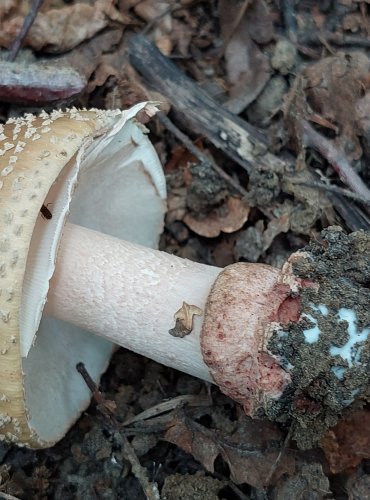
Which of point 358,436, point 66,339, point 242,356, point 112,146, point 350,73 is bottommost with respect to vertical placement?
point 66,339

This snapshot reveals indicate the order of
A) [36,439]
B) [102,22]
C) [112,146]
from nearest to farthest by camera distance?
1. [36,439]
2. [112,146]
3. [102,22]

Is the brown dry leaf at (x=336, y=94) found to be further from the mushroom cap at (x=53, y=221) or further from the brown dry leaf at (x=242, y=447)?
the brown dry leaf at (x=242, y=447)

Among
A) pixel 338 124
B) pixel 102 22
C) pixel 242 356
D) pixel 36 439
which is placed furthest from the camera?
pixel 102 22

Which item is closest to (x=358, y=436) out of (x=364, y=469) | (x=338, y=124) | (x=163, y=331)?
(x=364, y=469)

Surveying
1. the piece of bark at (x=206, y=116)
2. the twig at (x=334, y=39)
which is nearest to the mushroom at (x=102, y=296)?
the piece of bark at (x=206, y=116)

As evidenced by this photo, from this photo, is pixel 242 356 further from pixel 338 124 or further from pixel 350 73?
pixel 350 73

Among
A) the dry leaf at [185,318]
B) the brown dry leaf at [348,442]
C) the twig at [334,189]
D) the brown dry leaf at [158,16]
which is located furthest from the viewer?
the brown dry leaf at [158,16]

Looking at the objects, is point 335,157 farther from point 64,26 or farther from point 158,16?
point 64,26

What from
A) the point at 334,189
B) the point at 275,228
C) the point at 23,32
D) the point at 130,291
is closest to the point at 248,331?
the point at 130,291
